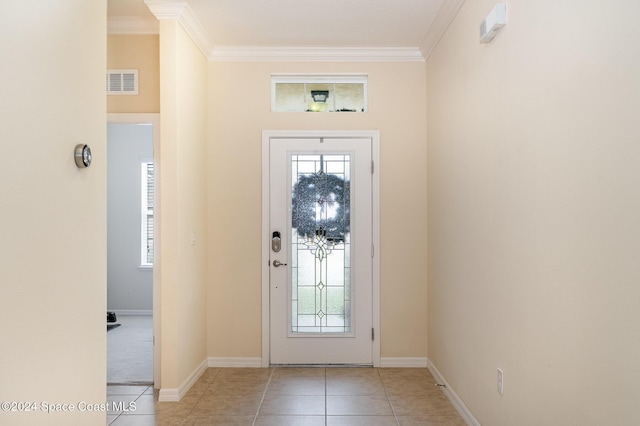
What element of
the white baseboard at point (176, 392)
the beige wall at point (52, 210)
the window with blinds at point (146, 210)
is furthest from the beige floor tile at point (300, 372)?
the window with blinds at point (146, 210)

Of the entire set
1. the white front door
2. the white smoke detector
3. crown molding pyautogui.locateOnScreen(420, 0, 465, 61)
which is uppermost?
crown molding pyautogui.locateOnScreen(420, 0, 465, 61)

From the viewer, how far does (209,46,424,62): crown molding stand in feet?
13.6

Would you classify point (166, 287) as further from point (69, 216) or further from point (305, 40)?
point (305, 40)

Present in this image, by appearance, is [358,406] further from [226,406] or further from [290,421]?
[226,406]

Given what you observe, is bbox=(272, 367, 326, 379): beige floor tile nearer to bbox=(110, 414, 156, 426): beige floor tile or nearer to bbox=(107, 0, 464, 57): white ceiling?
bbox=(110, 414, 156, 426): beige floor tile

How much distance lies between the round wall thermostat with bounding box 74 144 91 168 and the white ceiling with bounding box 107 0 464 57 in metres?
1.90

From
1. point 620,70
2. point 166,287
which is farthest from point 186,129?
point 620,70

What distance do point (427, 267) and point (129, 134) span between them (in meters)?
4.73

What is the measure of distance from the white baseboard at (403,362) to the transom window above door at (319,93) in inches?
89.5

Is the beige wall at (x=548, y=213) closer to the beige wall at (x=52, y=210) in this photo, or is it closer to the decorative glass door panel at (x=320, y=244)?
Result: the decorative glass door panel at (x=320, y=244)

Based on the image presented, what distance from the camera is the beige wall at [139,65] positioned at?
3.79 meters

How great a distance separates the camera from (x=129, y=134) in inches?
263

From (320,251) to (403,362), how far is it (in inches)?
48.9

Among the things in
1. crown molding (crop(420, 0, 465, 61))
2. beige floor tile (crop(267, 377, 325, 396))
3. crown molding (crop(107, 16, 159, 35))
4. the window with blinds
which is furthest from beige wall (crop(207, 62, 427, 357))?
the window with blinds
